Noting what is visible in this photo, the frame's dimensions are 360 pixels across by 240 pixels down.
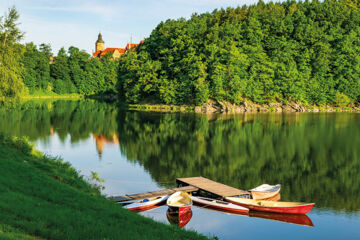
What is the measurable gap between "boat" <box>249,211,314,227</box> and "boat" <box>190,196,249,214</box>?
1.82ft

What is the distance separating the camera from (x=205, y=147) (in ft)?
112

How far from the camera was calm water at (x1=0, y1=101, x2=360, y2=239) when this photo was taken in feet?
55.4

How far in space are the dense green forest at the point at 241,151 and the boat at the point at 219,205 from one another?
3.52m

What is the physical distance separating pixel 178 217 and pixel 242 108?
210 feet

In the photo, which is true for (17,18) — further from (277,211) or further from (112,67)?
(112,67)

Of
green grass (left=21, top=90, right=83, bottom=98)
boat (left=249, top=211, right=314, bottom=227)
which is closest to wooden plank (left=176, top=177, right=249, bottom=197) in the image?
boat (left=249, top=211, right=314, bottom=227)

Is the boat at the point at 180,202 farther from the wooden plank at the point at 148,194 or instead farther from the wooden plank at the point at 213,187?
the wooden plank at the point at 213,187

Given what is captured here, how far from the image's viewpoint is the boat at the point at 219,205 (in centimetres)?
1789

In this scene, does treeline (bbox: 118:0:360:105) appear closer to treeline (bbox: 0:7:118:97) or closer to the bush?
the bush

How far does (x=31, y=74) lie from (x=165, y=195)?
110106 millimetres

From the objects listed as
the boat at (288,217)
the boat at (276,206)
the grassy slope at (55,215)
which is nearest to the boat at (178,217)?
the boat at (276,206)

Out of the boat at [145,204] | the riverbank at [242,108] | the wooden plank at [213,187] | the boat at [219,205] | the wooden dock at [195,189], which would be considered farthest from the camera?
the riverbank at [242,108]

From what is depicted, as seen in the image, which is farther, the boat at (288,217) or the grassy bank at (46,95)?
the grassy bank at (46,95)

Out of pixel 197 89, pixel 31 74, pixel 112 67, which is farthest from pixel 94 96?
pixel 197 89
